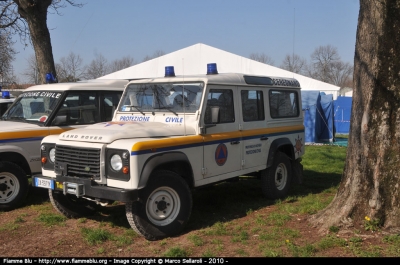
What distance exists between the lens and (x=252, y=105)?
23.9 ft

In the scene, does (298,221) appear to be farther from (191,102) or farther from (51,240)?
(51,240)

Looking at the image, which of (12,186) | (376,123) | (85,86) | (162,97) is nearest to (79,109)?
(85,86)

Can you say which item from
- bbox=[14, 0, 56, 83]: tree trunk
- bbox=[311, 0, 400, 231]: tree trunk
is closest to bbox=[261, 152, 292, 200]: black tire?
bbox=[311, 0, 400, 231]: tree trunk

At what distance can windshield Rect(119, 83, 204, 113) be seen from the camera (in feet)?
20.7

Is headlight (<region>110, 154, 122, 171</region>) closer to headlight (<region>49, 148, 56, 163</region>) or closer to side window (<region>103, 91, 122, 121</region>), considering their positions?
headlight (<region>49, 148, 56, 163</region>)

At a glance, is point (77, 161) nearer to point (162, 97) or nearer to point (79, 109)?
point (162, 97)

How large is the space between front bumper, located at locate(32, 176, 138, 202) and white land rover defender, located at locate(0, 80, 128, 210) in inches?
66.7

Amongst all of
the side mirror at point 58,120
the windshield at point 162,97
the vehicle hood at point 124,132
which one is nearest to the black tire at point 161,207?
the vehicle hood at point 124,132

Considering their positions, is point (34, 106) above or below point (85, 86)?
below

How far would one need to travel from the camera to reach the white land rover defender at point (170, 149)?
5285mm

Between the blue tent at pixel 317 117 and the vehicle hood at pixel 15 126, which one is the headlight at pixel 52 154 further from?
the blue tent at pixel 317 117

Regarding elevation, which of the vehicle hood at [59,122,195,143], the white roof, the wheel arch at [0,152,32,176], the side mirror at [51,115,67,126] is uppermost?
the white roof

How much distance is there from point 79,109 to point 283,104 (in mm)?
3743

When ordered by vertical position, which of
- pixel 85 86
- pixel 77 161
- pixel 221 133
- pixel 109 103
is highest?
pixel 85 86
